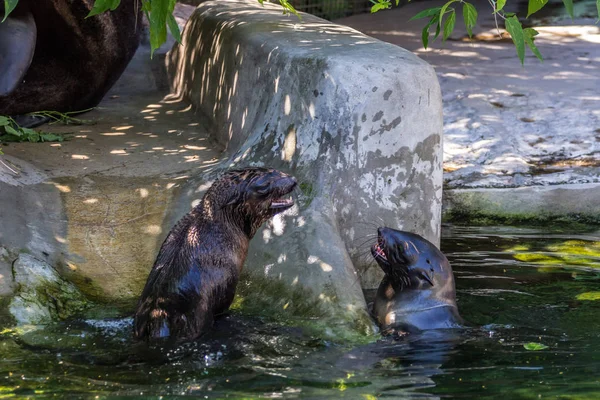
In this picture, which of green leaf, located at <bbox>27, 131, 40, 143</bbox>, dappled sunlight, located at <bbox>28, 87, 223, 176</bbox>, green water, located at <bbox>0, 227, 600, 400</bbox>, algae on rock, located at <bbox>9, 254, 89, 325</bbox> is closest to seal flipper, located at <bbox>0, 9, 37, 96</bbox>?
green leaf, located at <bbox>27, 131, 40, 143</bbox>

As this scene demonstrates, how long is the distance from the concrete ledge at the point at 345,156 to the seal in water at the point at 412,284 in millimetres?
237

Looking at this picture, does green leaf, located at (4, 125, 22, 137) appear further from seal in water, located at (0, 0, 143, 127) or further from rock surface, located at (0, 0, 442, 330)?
rock surface, located at (0, 0, 442, 330)

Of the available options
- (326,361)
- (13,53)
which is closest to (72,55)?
(13,53)

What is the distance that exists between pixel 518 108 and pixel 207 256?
6.09m

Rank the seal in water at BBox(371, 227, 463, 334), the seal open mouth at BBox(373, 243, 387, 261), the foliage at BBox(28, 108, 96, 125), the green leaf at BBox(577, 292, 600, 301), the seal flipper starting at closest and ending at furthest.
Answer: the seal in water at BBox(371, 227, 463, 334) → the seal open mouth at BBox(373, 243, 387, 261) → the green leaf at BBox(577, 292, 600, 301) → the seal flipper → the foliage at BBox(28, 108, 96, 125)

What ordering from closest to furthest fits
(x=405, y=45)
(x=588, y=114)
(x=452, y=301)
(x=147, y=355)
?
(x=147, y=355) < (x=452, y=301) < (x=588, y=114) < (x=405, y=45)

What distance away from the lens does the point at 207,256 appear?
5.63 meters

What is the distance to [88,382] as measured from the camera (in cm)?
481

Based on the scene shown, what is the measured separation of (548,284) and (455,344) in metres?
1.62

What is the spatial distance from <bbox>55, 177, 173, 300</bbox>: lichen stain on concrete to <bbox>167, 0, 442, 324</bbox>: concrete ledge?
0.30m

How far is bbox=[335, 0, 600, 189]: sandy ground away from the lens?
9.24 meters

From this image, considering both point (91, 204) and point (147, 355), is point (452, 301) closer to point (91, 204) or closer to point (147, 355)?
point (147, 355)

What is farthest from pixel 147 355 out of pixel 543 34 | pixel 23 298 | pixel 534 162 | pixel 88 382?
pixel 543 34

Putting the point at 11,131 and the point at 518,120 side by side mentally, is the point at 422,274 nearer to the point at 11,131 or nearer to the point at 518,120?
the point at 11,131
